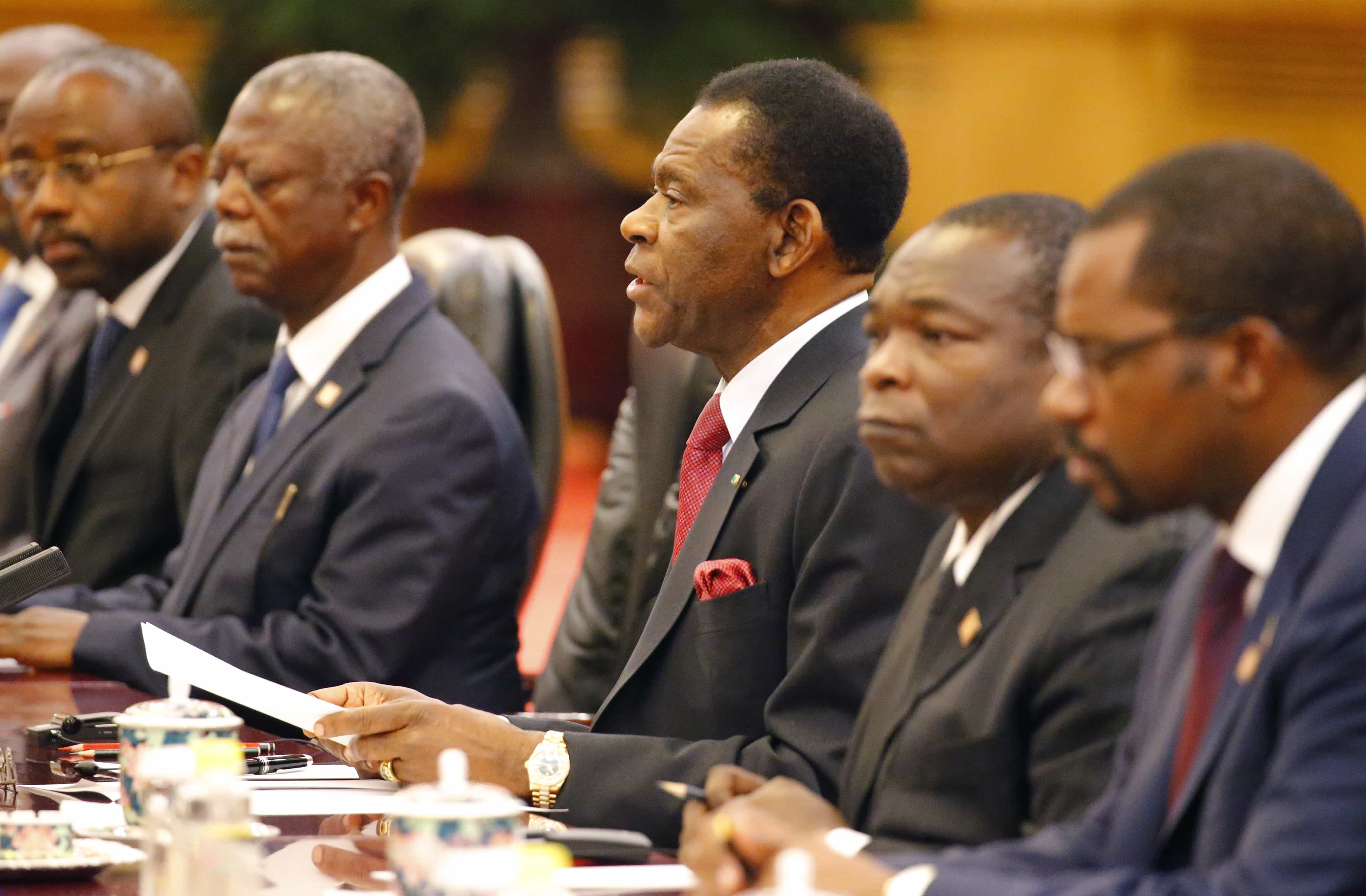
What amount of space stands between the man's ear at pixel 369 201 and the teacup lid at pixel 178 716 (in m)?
1.61

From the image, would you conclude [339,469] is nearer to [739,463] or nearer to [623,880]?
[739,463]

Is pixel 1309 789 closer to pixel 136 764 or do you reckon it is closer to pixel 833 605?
pixel 833 605

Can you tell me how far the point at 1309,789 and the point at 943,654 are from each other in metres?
0.50

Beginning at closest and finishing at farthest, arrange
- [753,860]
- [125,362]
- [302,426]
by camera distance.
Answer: [753,860]
[302,426]
[125,362]

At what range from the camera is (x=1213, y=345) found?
151cm

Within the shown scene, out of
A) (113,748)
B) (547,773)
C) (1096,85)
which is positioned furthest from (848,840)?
(1096,85)

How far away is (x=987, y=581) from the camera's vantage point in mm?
1817

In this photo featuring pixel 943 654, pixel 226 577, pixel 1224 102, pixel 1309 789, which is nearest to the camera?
pixel 1309 789

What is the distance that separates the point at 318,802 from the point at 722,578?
1.76 feet

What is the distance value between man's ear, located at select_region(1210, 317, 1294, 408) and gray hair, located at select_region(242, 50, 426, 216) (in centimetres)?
215

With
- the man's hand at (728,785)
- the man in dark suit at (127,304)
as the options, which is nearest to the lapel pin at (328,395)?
the man in dark suit at (127,304)

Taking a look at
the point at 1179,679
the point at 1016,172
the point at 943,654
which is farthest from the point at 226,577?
the point at 1016,172

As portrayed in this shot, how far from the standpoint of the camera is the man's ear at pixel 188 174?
402 centimetres

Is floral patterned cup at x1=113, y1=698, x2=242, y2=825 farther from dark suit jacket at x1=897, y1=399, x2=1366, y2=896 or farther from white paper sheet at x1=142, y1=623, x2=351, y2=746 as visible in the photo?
dark suit jacket at x1=897, y1=399, x2=1366, y2=896
